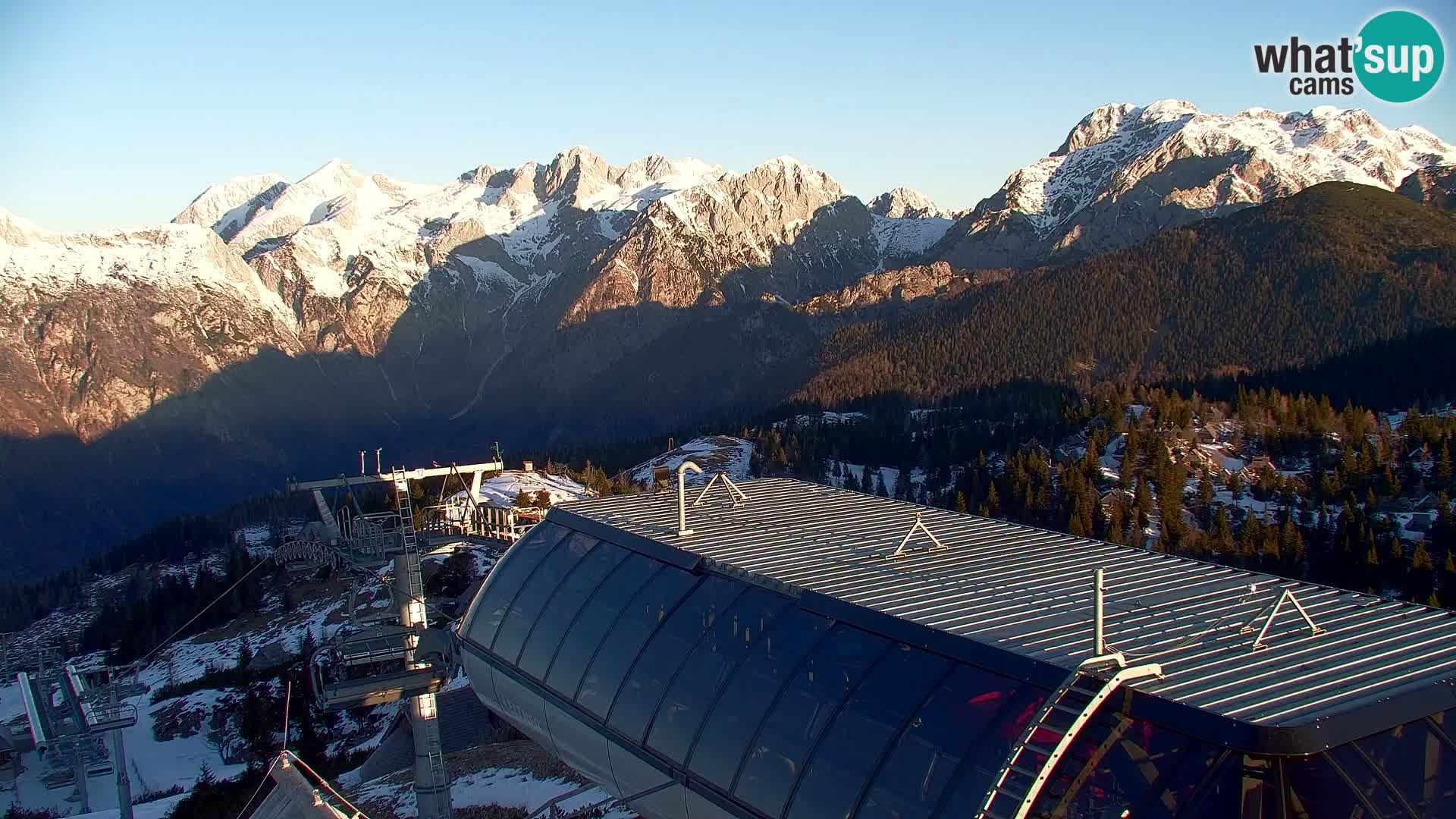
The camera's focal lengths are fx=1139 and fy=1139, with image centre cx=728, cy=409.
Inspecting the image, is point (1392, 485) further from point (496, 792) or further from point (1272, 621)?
point (1272, 621)

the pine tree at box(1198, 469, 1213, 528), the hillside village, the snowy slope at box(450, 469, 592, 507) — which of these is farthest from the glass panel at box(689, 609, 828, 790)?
the pine tree at box(1198, 469, 1213, 528)

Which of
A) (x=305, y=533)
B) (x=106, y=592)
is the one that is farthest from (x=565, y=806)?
(x=106, y=592)

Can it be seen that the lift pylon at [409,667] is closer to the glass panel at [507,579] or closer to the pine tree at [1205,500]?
the glass panel at [507,579]

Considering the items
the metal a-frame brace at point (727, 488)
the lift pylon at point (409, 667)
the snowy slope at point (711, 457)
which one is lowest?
the snowy slope at point (711, 457)

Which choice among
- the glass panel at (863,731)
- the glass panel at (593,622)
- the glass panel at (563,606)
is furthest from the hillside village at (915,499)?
the glass panel at (863,731)

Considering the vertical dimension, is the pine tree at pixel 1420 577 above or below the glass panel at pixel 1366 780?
below

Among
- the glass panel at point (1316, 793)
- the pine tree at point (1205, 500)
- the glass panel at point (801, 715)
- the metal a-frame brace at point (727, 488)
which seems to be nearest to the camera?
the glass panel at point (1316, 793)

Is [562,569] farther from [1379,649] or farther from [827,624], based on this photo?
[1379,649]
